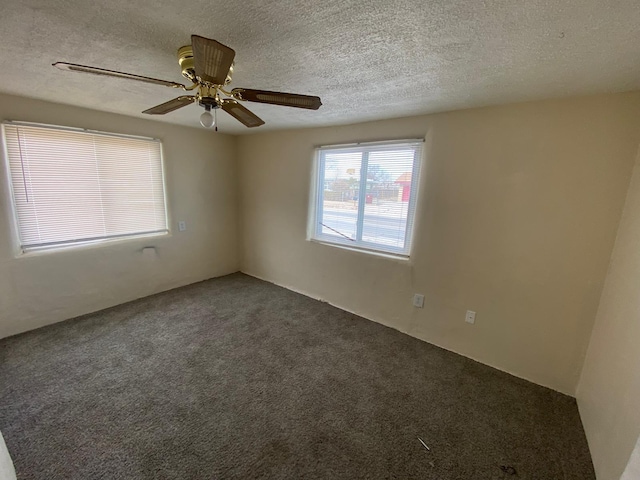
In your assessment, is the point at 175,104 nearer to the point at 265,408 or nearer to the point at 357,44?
the point at 357,44

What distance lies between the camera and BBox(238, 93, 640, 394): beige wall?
176 centimetres

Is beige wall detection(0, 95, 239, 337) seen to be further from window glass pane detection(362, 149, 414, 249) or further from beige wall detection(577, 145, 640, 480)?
beige wall detection(577, 145, 640, 480)

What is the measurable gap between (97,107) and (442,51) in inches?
120

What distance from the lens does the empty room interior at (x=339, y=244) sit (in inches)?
47.9

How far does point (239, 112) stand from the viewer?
163 centimetres

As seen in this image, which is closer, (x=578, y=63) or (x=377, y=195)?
(x=578, y=63)

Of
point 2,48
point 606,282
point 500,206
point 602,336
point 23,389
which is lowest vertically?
point 23,389

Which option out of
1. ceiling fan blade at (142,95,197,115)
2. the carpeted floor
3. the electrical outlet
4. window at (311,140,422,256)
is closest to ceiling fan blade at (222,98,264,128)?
ceiling fan blade at (142,95,197,115)

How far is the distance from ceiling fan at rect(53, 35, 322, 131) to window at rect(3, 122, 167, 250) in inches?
65.3

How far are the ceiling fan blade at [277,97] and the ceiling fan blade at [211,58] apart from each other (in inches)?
6.5

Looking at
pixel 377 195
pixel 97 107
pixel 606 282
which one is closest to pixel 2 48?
pixel 97 107

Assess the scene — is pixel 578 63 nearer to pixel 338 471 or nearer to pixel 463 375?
pixel 463 375

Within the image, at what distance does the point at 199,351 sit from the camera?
230cm

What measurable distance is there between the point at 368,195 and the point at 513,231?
135 centimetres
